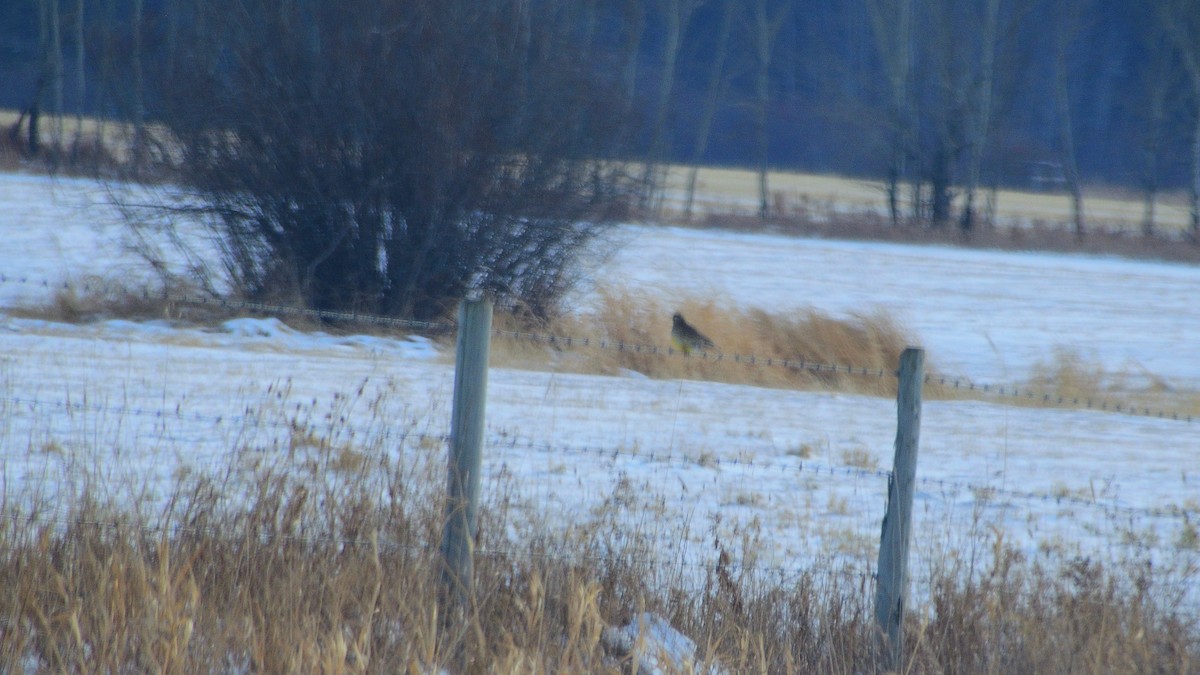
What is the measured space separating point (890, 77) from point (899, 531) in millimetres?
45939

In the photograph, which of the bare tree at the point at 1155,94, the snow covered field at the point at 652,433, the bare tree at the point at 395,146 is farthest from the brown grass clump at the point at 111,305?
the bare tree at the point at 1155,94

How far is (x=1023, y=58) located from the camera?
45.4 m

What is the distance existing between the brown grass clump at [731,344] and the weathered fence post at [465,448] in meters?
8.22

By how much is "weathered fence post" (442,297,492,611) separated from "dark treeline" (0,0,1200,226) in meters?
11.2

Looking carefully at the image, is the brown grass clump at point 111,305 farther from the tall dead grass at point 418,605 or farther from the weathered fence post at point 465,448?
the weathered fence post at point 465,448

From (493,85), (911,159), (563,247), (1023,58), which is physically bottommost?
(563,247)

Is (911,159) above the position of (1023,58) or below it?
below

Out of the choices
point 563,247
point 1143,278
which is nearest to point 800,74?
point 1143,278

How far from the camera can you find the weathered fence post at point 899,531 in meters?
4.39

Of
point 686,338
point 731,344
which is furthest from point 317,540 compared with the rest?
point 731,344

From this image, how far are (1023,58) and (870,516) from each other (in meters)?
42.9

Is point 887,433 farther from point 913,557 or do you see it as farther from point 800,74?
point 800,74

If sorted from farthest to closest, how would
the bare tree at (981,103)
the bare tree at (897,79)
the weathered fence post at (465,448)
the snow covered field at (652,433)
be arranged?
the bare tree at (897,79)
the bare tree at (981,103)
the snow covered field at (652,433)
the weathered fence post at (465,448)

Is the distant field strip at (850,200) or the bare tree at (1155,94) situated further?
the bare tree at (1155,94)
